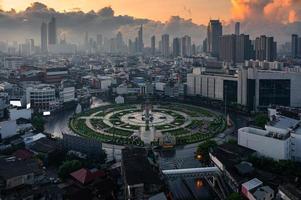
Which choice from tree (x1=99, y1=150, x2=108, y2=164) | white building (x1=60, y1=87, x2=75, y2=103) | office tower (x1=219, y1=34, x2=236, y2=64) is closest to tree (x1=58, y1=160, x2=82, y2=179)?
tree (x1=99, y1=150, x2=108, y2=164)

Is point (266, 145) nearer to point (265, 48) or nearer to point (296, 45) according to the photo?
point (265, 48)

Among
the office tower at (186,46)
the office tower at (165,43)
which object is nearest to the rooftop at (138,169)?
the office tower at (186,46)

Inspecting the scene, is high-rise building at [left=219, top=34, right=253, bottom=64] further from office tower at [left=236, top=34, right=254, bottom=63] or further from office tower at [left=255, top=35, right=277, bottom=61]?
office tower at [left=255, top=35, right=277, bottom=61]

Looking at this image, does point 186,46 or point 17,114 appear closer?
point 17,114

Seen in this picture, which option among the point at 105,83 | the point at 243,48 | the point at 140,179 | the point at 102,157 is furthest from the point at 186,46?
the point at 140,179

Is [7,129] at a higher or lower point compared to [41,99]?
lower
